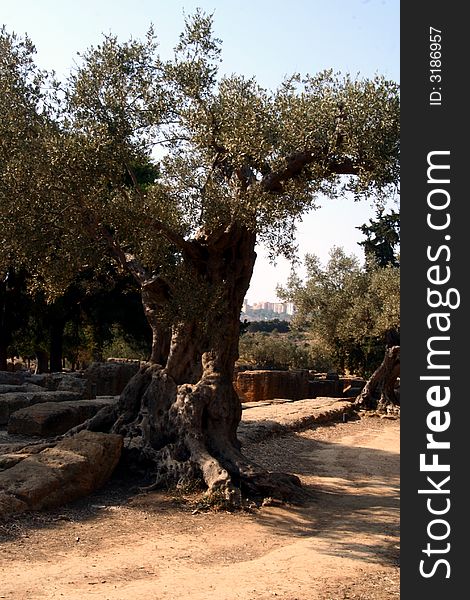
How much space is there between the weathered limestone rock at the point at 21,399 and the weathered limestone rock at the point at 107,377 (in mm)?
3130

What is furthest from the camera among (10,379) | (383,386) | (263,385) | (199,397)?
(263,385)

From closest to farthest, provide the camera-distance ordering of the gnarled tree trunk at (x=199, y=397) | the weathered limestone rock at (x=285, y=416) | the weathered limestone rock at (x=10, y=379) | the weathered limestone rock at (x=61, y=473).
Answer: the weathered limestone rock at (x=61, y=473), the gnarled tree trunk at (x=199, y=397), the weathered limestone rock at (x=285, y=416), the weathered limestone rock at (x=10, y=379)

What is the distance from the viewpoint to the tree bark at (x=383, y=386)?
1120 inches

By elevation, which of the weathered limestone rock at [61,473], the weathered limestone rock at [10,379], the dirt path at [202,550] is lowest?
the dirt path at [202,550]

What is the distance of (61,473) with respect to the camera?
11.0 m

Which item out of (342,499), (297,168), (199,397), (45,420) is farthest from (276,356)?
(297,168)

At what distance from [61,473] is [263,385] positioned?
19.5 metres

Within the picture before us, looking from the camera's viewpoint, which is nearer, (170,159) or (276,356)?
(170,159)

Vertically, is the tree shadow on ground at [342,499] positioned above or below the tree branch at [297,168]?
below

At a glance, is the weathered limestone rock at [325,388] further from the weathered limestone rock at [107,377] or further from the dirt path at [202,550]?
the dirt path at [202,550]

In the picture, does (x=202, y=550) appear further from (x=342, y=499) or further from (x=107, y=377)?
(x=107, y=377)

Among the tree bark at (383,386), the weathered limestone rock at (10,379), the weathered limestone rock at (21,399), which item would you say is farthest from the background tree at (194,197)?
the tree bark at (383,386)

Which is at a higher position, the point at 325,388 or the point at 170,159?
the point at 170,159

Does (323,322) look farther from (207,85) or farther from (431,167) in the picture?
(431,167)
